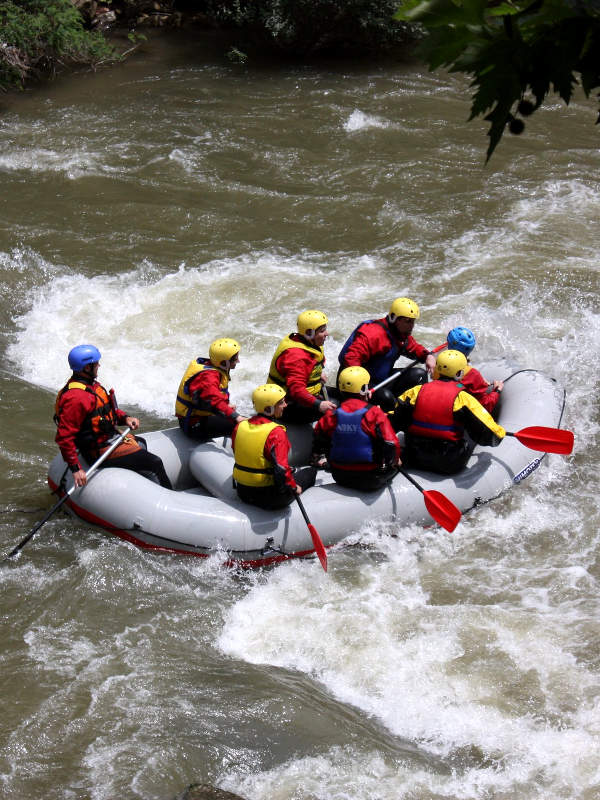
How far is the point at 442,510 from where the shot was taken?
5.89m

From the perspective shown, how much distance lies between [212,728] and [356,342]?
3.27 m

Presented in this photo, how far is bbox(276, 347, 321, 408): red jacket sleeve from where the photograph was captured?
6363mm

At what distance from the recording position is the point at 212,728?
451 cm

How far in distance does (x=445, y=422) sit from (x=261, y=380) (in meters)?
2.57

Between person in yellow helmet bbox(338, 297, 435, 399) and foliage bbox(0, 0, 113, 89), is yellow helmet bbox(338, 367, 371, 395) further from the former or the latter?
foliage bbox(0, 0, 113, 89)

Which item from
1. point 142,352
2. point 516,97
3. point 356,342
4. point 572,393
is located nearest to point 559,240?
point 572,393

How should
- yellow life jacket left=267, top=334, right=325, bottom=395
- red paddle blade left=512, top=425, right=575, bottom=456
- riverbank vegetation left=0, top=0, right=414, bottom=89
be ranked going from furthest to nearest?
riverbank vegetation left=0, top=0, right=414, bottom=89
yellow life jacket left=267, top=334, right=325, bottom=395
red paddle blade left=512, top=425, right=575, bottom=456

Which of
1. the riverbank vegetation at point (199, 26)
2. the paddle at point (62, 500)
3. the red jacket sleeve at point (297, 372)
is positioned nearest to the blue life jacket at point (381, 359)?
the red jacket sleeve at point (297, 372)

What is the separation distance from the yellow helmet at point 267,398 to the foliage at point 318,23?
1035cm

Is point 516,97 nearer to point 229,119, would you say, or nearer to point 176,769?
point 176,769

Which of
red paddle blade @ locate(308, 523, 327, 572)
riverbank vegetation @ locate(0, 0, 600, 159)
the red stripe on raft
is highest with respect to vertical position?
riverbank vegetation @ locate(0, 0, 600, 159)

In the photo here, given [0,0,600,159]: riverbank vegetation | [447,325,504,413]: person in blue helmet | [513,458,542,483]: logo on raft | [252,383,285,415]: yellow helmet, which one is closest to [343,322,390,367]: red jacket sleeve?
[447,325,504,413]: person in blue helmet

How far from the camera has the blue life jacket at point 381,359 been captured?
6820mm

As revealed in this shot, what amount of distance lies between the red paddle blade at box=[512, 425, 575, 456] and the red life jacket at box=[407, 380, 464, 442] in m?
0.54
